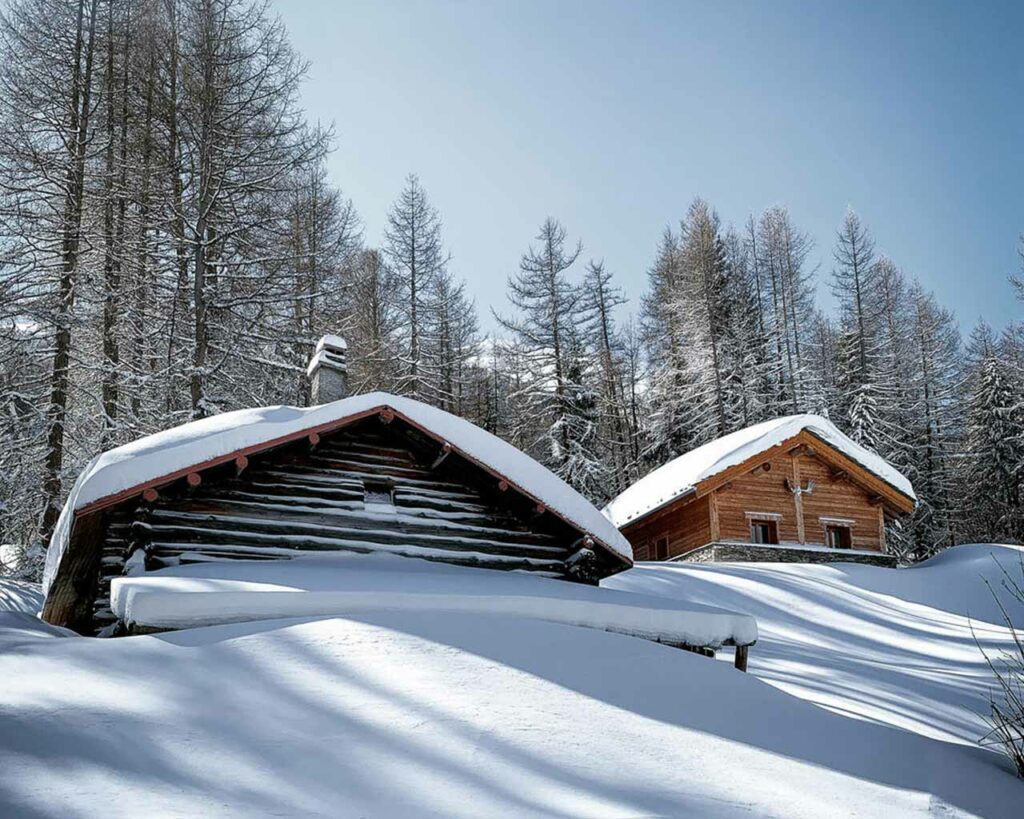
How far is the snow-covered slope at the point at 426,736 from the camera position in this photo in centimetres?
398

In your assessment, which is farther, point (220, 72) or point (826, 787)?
point (220, 72)

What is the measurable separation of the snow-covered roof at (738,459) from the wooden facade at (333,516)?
13.0m

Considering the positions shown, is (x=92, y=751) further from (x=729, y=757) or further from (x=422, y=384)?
(x=422, y=384)

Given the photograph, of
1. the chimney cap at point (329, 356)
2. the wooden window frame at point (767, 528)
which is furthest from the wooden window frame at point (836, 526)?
the chimney cap at point (329, 356)

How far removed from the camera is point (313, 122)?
19016mm

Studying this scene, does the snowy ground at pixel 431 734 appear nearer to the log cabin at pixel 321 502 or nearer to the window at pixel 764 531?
the log cabin at pixel 321 502

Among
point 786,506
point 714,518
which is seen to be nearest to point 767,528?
point 786,506

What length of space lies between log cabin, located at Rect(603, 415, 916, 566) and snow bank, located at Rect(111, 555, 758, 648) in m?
14.2

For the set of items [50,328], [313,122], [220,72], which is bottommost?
[50,328]

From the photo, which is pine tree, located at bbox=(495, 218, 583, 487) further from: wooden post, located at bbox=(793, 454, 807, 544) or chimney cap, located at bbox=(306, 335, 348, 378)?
chimney cap, located at bbox=(306, 335, 348, 378)

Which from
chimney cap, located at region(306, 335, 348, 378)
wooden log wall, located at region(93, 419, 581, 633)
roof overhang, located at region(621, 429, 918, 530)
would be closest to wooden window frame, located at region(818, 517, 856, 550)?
roof overhang, located at region(621, 429, 918, 530)

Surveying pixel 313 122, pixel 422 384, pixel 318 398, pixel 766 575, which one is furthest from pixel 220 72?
pixel 766 575

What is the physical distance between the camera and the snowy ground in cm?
399

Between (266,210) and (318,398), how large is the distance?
7.78 m
